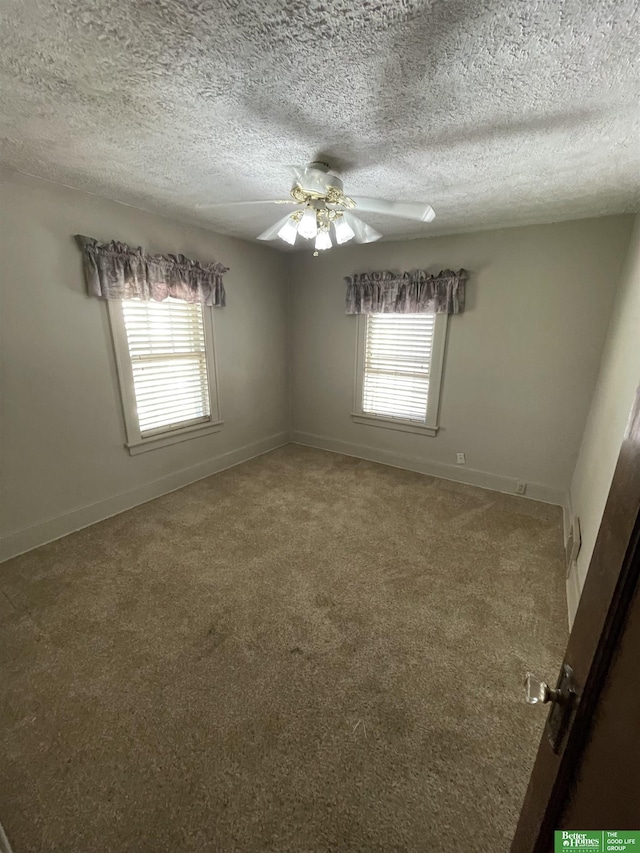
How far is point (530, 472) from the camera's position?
3.08 meters

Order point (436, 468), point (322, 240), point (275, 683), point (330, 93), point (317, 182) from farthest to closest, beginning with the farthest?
point (436, 468), point (322, 240), point (317, 182), point (275, 683), point (330, 93)

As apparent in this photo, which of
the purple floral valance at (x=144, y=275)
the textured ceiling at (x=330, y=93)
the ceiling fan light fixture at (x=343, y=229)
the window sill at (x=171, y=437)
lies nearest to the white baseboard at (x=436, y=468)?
the window sill at (x=171, y=437)

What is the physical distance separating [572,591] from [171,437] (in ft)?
10.5

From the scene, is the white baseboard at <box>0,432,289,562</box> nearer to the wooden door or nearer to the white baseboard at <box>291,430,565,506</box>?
the white baseboard at <box>291,430,565,506</box>

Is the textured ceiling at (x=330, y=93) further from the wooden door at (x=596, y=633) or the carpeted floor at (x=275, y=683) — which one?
the carpeted floor at (x=275, y=683)

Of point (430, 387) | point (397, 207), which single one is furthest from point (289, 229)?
point (430, 387)

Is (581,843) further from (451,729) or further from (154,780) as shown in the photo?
(154,780)

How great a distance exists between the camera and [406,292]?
10.8 ft

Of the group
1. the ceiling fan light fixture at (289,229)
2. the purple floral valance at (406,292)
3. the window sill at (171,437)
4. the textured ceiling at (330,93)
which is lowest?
the window sill at (171,437)

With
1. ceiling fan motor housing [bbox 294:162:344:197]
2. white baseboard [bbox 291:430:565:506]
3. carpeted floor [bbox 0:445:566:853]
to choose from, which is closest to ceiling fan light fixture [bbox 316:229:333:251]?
ceiling fan motor housing [bbox 294:162:344:197]

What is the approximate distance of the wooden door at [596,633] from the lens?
1.69 feet

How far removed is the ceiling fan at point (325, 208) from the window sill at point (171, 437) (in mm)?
1954

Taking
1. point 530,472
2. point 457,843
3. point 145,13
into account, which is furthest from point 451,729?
point 145,13

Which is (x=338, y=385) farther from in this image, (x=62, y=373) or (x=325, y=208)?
(x=62, y=373)
